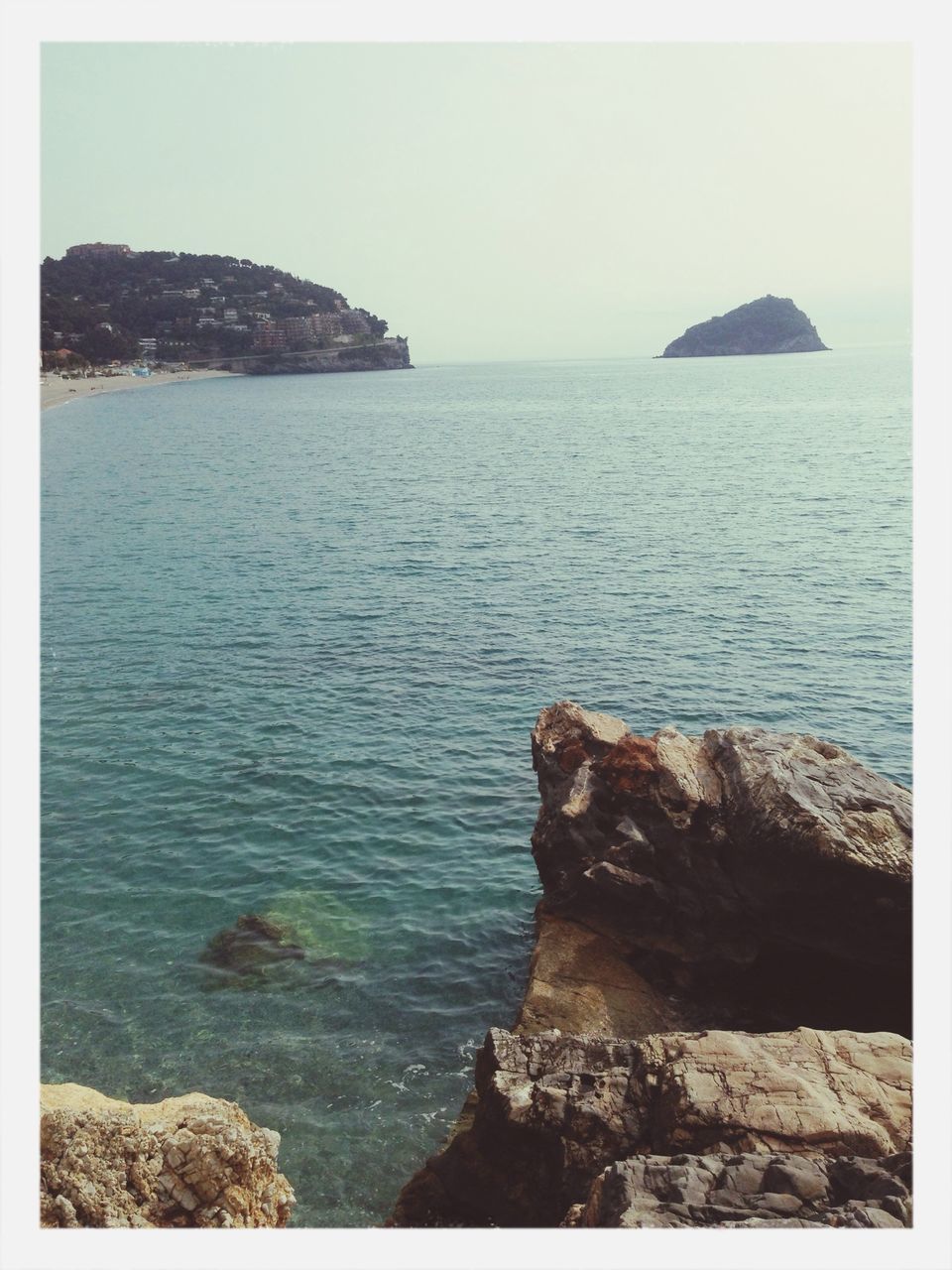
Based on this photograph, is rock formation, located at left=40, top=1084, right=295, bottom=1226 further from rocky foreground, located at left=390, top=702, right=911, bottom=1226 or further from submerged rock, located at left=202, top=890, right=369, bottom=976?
submerged rock, located at left=202, top=890, right=369, bottom=976

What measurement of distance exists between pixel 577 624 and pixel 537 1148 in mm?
28193

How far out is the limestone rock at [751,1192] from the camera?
26.4 ft

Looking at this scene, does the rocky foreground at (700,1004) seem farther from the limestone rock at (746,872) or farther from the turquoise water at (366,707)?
the turquoise water at (366,707)

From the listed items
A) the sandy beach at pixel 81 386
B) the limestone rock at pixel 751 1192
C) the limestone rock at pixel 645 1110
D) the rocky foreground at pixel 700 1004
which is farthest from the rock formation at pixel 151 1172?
the sandy beach at pixel 81 386

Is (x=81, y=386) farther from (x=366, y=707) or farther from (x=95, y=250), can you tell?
(x=366, y=707)

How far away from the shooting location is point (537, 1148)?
37.2ft

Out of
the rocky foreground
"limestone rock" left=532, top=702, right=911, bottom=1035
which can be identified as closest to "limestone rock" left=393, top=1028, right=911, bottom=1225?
the rocky foreground

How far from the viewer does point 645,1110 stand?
36.0ft

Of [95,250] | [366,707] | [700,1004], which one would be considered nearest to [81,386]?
[95,250]

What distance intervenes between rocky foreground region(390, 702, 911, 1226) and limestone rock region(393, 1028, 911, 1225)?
0.03 m

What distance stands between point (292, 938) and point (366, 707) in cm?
1149

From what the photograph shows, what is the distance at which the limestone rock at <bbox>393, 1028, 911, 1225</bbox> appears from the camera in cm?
1012
